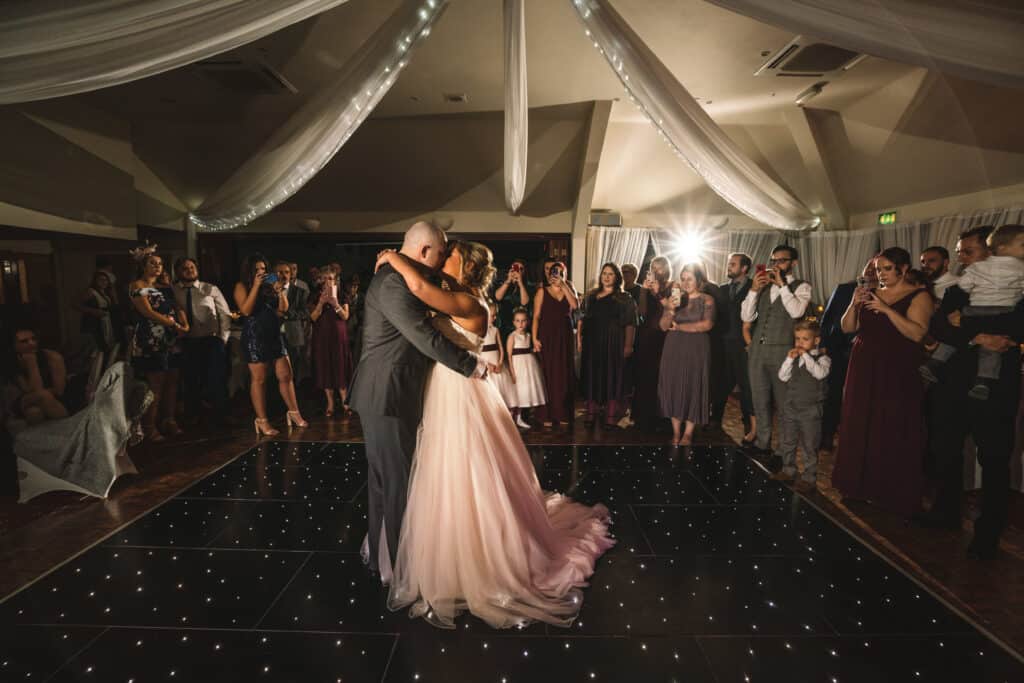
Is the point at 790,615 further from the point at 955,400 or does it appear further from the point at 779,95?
the point at 779,95

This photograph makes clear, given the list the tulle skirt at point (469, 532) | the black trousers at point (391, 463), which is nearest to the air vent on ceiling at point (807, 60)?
the tulle skirt at point (469, 532)

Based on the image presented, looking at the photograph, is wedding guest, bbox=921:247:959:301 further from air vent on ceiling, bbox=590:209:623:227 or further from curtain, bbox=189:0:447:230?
air vent on ceiling, bbox=590:209:623:227

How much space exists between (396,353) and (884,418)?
273 cm

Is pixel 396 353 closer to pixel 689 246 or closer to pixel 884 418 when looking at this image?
pixel 884 418

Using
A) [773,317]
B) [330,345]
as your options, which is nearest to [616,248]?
[773,317]

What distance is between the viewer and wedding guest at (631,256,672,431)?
456 centimetres

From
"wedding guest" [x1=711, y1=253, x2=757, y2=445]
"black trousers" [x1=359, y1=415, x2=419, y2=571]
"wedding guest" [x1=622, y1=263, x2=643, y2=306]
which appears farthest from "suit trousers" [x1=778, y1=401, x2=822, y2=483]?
"black trousers" [x1=359, y1=415, x2=419, y2=571]

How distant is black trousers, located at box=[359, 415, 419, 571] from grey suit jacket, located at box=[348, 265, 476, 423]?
5 cm

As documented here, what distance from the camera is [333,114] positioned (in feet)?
8.43

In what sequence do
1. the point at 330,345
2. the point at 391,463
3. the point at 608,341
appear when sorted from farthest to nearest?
the point at 330,345
the point at 608,341
the point at 391,463

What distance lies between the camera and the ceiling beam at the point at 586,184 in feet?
18.2

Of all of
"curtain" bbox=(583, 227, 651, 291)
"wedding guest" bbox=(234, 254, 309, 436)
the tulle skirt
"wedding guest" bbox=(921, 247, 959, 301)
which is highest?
"curtain" bbox=(583, 227, 651, 291)

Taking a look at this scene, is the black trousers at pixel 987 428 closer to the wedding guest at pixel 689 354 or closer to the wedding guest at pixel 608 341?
the wedding guest at pixel 689 354

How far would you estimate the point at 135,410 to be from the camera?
3.24m
